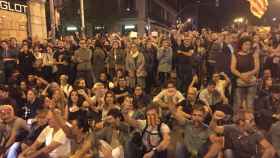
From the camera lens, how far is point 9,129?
21.3ft

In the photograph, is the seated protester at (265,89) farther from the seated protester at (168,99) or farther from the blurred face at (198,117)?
the blurred face at (198,117)

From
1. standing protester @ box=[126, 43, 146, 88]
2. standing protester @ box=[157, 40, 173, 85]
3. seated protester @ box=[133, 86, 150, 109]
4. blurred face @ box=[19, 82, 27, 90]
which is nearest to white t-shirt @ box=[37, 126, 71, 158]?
seated protester @ box=[133, 86, 150, 109]

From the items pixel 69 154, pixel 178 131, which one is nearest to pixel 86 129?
pixel 69 154

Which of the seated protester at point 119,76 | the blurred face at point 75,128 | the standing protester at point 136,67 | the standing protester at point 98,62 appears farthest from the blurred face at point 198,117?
the standing protester at point 98,62

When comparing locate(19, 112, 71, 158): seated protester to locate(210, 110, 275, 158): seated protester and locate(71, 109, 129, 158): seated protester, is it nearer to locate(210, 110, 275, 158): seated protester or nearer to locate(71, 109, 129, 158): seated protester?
locate(71, 109, 129, 158): seated protester

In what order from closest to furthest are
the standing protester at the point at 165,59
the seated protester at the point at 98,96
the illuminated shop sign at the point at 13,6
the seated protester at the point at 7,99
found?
the seated protester at the point at 7,99 → the seated protester at the point at 98,96 → the standing protester at the point at 165,59 → the illuminated shop sign at the point at 13,6

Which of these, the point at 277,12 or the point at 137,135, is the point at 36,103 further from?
the point at 277,12

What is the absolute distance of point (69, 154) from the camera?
5.84 metres

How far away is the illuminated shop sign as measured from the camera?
1556cm

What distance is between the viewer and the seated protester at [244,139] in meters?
5.27

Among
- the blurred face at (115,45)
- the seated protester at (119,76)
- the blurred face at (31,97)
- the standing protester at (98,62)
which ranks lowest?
the blurred face at (31,97)

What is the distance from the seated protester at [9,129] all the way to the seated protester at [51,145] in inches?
18.6

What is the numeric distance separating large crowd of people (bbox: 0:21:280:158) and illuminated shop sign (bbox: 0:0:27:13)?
14.3 ft

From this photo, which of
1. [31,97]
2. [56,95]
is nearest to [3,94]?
[31,97]
